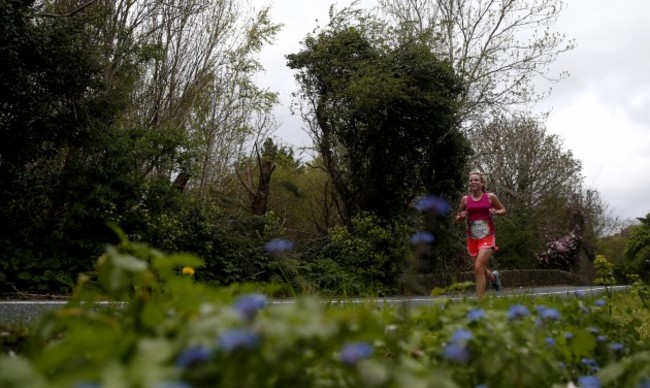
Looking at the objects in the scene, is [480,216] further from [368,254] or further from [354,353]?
[354,353]

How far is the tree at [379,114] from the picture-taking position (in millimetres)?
14492

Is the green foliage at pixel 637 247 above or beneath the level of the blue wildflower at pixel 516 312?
above

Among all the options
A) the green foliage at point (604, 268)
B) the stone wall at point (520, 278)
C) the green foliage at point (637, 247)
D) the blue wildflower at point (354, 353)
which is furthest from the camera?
the green foliage at point (637, 247)

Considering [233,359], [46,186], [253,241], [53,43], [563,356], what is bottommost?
[563,356]

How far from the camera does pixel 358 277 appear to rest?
500 inches

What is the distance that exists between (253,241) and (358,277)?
89.0 inches

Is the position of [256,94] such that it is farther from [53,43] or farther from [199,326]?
[199,326]

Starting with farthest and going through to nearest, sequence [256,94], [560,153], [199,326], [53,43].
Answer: [560,153] → [256,94] → [53,43] → [199,326]

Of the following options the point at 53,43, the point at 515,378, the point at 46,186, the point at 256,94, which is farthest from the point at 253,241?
the point at 515,378

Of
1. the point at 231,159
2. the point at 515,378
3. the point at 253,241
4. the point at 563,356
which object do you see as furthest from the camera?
the point at 231,159

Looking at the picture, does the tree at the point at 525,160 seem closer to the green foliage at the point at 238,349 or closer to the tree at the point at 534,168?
the tree at the point at 534,168

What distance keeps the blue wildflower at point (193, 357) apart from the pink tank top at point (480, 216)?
7325 mm

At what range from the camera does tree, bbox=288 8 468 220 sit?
571 inches

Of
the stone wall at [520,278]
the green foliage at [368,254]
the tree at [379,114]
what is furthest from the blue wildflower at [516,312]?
the tree at [379,114]
